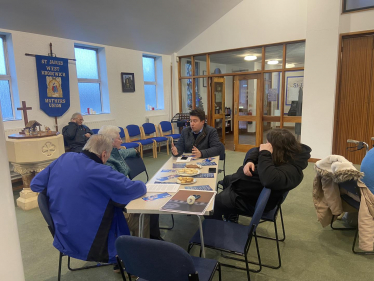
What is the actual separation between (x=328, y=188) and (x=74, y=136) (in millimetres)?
4088

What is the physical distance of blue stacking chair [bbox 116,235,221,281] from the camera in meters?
1.16

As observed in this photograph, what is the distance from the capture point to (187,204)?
1.79 metres

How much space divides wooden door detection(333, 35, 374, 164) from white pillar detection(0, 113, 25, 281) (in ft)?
18.3

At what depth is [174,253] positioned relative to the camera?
1161mm

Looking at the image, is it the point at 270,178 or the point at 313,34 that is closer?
the point at 270,178

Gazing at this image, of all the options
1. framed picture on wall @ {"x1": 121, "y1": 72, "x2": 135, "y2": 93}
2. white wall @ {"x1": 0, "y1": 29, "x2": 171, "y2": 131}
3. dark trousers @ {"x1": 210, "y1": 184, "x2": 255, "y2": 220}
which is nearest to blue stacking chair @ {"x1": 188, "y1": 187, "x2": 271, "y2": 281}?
dark trousers @ {"x1": 210, "y1": 184, "x2": 255, "y2": 220}

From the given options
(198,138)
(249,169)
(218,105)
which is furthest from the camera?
(218,105)

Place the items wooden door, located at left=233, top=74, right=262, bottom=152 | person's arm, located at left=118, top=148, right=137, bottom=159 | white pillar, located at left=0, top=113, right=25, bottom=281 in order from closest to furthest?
1. white pillar, located at left=0, top=113, right=25, bottom=281
2. person's arm, located at left=118, top=148, right=137, bottom=159
3. wooden door, located at left=233, top=74, right=262, bottom=152

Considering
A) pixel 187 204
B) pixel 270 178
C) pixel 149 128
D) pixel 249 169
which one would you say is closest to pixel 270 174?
pixel 270 178

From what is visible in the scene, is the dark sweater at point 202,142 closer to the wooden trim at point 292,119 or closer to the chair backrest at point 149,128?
the wooden trim at point 292,119

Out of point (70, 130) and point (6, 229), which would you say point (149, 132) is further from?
point (6, 229)

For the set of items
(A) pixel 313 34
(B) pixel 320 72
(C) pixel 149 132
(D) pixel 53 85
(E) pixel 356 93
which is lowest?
(C) pixel 149 132

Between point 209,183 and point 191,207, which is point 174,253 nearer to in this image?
point 191,207

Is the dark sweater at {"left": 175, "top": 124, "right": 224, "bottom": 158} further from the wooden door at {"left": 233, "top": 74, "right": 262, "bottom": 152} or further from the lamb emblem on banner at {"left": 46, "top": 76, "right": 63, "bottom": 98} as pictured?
the wooden door at {"left": 233, "top": 74, "right": 262, "bottom": 152}
